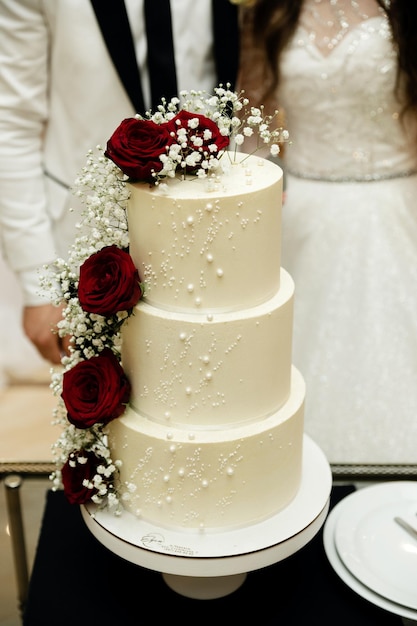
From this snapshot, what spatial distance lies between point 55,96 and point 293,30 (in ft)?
2.26

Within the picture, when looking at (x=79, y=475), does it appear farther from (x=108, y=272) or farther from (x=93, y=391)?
(x=108, y=272)

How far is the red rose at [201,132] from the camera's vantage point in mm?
1134

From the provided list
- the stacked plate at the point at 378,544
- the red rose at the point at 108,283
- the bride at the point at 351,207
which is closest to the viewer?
the red rose at the point at 108,283

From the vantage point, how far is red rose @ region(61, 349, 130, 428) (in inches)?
45.9

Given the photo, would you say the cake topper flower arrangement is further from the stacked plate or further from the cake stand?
the stacked plate

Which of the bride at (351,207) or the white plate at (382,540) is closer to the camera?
the white plate at (382,540)

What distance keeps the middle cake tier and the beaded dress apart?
32.8 inches

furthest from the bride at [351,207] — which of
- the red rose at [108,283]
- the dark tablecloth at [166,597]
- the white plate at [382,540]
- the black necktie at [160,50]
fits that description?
the red rose at [108,283]

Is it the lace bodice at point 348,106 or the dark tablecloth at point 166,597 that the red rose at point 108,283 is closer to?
the dark tablecloth at point 166,597

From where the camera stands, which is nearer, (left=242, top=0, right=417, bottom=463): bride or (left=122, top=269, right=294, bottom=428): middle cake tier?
(left=122, top=269, right=294, bottom=428): middle cake tier

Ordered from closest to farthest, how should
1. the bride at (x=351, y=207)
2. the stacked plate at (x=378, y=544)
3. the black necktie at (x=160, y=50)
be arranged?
the stacked plate at (x=378, y=544), the black necktie at (x=160, y=50), the bride at (x=351, y=207)

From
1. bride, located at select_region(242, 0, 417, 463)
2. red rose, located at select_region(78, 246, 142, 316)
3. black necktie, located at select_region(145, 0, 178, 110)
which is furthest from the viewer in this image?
bride, located at select_region(242, 0, 417, 463)

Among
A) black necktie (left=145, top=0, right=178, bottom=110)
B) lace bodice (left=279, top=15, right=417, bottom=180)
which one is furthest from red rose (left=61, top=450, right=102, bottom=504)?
lace bodice (left=279, top=15, right=417, bottom=180)

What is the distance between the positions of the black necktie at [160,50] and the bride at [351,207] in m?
0.34
